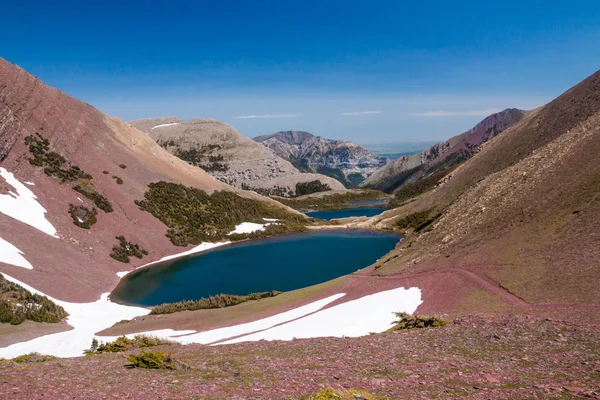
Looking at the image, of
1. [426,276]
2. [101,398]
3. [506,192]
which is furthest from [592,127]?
[101,398]

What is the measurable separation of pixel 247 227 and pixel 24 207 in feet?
143

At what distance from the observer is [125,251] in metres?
58.4

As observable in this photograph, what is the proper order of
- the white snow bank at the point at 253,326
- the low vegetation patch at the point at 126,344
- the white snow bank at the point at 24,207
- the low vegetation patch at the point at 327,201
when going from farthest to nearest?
the low vegetation patch at the point at 327,201 → the white snow bank at the point at 24,207 → the white snow bank at the point at 253,326 → the low vegetation patch at the point at 126,344

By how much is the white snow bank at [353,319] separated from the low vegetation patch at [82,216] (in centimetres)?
4464

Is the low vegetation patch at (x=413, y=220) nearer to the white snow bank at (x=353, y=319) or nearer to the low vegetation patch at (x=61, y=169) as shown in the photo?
the white snow bank at (x=353, y=319)

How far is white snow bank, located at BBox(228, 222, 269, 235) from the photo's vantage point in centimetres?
8518

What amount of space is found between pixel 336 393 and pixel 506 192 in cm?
3008

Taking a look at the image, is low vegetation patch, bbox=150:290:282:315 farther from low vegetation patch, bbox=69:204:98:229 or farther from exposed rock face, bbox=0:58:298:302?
low vegetation patch, bbox=69:204:98:229

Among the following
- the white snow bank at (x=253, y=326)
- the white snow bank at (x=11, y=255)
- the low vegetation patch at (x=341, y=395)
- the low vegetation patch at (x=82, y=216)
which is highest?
the low vegetation patch at (x=82, y=216)

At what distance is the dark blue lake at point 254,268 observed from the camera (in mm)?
46969

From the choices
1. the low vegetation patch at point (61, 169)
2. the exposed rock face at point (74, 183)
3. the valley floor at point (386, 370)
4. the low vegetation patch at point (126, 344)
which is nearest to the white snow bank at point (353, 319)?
the low vegetation patch at point (126, 344)

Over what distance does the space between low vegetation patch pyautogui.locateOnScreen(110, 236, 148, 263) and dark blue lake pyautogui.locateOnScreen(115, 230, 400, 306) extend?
3.33m

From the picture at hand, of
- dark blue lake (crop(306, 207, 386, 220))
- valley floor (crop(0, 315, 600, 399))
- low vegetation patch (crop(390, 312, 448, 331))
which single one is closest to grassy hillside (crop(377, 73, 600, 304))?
valley floor (crop(0, 315, 600, 399))

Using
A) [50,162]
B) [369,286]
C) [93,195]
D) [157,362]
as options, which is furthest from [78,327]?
[50,162]
